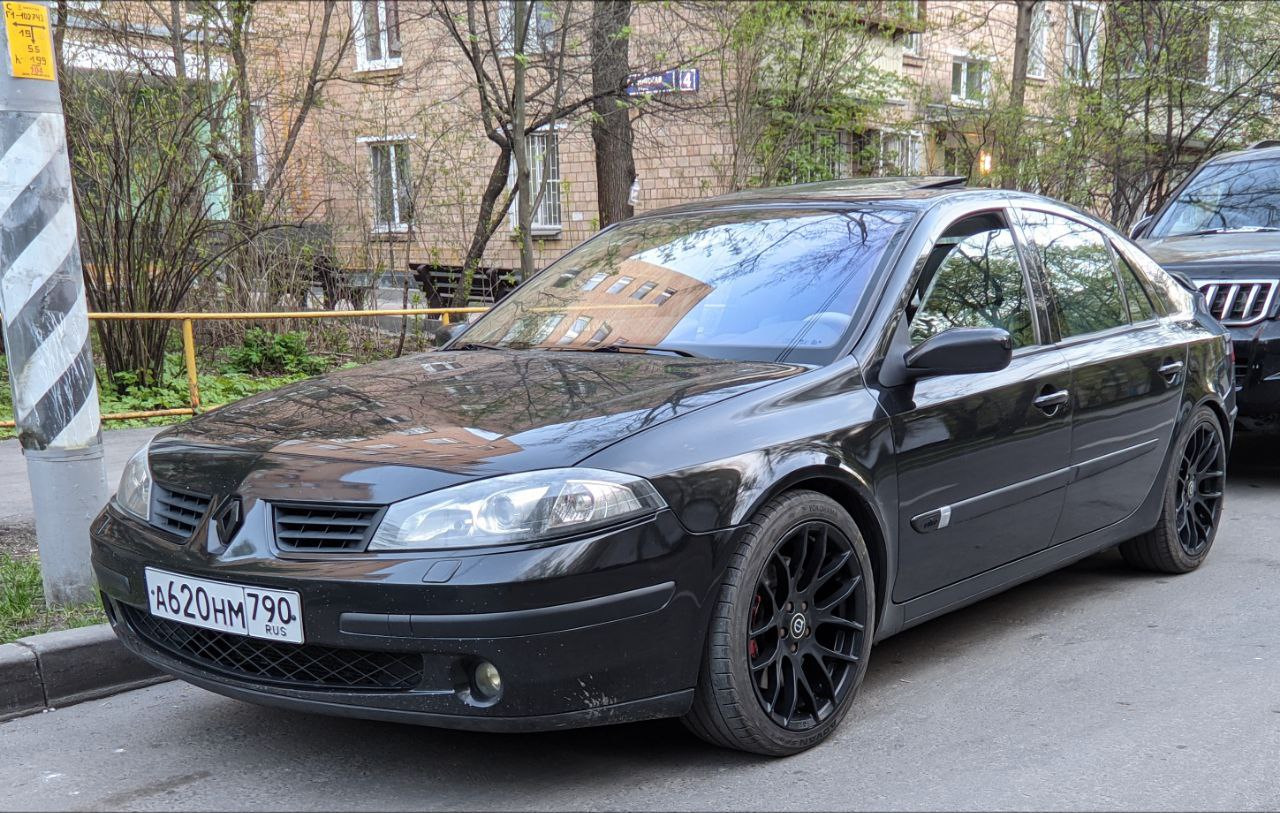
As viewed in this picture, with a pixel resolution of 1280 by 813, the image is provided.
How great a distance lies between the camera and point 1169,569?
5551 millimetres

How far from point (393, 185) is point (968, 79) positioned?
35.5ft

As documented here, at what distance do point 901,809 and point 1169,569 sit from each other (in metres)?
2.90

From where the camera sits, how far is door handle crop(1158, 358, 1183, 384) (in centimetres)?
518

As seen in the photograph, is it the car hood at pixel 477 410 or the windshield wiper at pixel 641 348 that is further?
the windshield wiper at pixel 641 348

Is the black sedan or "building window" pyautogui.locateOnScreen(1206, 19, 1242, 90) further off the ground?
"building window" pyautogui.locateOnScreen(1206, 19, 1242, 90)

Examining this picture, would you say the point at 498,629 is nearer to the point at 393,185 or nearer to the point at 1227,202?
the point at 1227,202

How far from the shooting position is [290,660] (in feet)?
10.6

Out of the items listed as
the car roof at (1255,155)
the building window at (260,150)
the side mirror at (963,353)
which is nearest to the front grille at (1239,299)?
the car roof at (1255,155)

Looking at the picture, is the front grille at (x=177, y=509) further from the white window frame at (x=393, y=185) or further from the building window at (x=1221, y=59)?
the building window at (x=1221, y=59)

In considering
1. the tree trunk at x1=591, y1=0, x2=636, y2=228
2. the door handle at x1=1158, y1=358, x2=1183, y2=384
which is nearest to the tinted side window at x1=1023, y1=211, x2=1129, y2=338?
the door handle at x1=1158, y1=358, x2=1183, y2=384

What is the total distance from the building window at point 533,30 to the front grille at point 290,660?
11139mm

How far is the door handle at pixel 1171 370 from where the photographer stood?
204 inches

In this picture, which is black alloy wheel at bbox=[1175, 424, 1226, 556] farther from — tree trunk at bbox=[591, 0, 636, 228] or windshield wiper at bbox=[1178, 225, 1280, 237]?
tree trunk at bbox=[591, 0, 636, 228]

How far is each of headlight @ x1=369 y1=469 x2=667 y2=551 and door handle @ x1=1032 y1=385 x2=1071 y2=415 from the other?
1.94 meters
